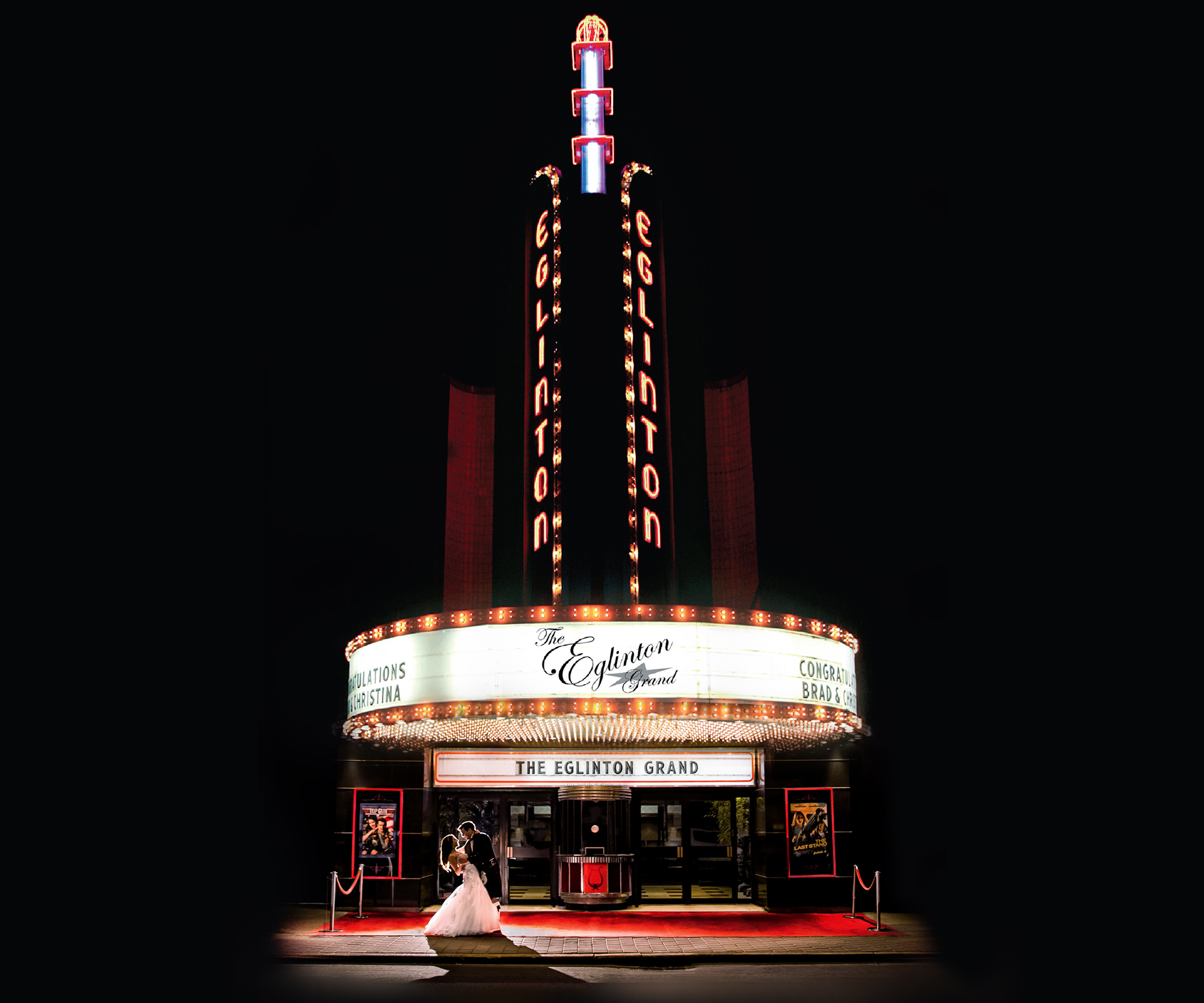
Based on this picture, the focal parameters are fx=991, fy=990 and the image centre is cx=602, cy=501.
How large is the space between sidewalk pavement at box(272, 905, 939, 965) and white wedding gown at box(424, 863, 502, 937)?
11cm

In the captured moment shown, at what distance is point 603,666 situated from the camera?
1650cm

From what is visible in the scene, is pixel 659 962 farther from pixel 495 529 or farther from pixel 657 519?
pixel 495 529

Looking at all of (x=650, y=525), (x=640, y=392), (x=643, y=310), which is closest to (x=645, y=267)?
(x=643, y=310)

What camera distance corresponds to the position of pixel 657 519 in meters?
20.7

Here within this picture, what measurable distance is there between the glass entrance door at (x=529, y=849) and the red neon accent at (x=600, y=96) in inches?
636

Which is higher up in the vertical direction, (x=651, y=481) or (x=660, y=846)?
(x=651, y=481)

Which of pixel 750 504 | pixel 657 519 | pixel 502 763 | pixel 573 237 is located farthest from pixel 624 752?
pixel 573 237

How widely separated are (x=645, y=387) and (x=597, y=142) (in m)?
6.44

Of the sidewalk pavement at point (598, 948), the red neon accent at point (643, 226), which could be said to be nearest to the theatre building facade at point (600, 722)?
the red neon accent at point (643, 226)

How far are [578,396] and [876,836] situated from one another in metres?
11.3

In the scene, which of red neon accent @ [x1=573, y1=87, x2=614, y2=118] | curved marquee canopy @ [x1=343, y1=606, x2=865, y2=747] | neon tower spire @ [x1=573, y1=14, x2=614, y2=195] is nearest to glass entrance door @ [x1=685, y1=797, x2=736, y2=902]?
curved marquee canopy @ [x1=343, y1=606, x2=865, y2=747]

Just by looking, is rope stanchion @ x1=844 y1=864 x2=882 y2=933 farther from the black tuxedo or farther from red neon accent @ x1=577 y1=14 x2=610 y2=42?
red neon accent @ x1=577 y1=14 x2=610 y2=42

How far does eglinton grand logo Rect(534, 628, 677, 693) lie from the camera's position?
16422 mm

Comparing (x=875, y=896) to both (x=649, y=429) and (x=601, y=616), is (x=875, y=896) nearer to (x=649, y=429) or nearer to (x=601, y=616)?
(x=601, y=616)
